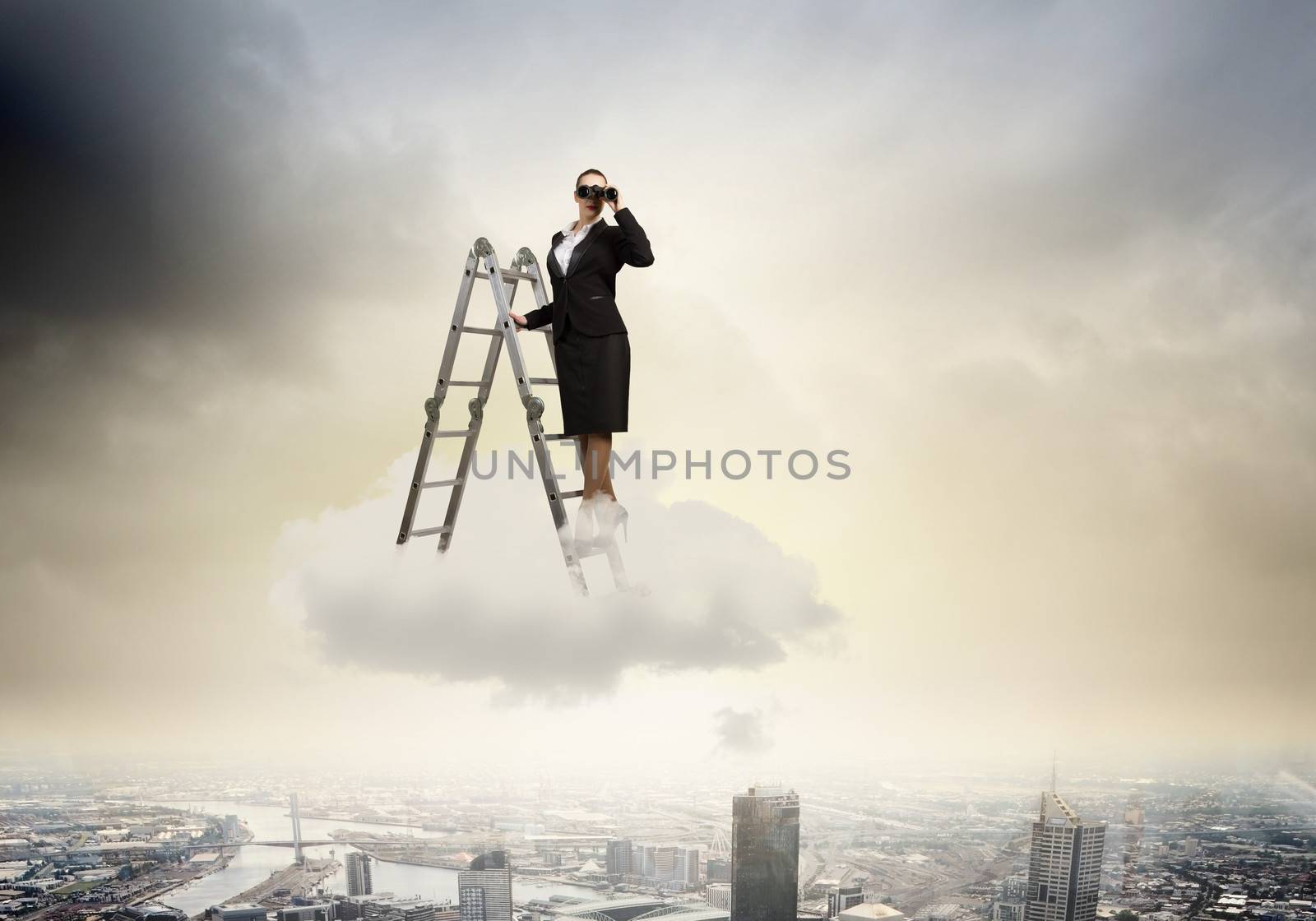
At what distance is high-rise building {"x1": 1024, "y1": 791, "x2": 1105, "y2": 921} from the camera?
531 cm

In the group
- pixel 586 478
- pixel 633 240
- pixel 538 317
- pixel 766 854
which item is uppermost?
pixel 633 240

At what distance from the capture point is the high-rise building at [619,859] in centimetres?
516

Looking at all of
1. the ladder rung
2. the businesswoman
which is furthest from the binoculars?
the ladder rung

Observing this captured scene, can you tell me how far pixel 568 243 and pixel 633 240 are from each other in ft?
1.33

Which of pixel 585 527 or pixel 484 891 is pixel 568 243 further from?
pixel 484 891

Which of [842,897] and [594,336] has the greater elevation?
[594,336]

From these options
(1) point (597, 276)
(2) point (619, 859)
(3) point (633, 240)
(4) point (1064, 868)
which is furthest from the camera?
(4) point (1064, 868)

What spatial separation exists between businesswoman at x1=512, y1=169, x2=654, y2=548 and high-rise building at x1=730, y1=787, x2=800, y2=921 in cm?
162

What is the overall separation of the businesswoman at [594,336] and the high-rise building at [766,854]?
162 centimetres

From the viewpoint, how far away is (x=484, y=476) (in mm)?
5406

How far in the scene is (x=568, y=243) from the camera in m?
5.05

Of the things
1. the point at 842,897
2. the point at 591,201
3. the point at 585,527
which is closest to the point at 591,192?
the point at 591,201

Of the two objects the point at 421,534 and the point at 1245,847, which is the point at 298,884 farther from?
the point at 1245,847

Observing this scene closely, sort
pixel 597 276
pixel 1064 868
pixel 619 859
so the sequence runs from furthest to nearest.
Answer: pixel 1064 868 < pixel 619 859 < pixel 597 276
